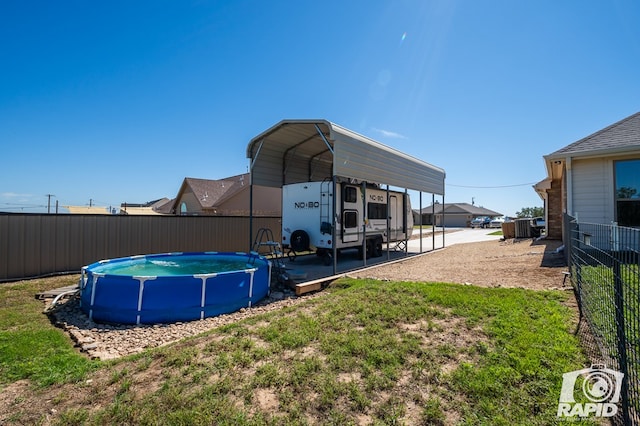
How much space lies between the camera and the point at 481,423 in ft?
7.61

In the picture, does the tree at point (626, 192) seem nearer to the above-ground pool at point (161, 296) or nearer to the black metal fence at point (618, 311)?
the black metal fence at point (618, 311)

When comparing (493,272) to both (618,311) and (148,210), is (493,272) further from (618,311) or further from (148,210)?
(148,210)

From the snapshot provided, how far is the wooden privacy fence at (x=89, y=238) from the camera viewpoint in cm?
857

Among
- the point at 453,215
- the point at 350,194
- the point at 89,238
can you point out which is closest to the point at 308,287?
the point at 350,194

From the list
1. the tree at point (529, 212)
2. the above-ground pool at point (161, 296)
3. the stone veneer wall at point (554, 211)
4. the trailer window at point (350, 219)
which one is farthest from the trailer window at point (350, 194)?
the tree at point (529, 212)

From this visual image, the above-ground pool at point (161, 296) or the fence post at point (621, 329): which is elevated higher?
the fence post at point (621, 329)

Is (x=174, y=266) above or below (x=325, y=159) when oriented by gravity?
below

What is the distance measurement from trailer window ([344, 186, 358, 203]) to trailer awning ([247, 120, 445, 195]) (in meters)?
0.89

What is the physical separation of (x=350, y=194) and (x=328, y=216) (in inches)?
47.6

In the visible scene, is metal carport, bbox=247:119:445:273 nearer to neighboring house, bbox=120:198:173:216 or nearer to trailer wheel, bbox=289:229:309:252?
trailer wheel, bbox=289:229:309:252

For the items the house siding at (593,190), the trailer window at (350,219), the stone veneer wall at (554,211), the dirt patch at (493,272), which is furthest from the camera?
the stone veneer wall at (554,211)

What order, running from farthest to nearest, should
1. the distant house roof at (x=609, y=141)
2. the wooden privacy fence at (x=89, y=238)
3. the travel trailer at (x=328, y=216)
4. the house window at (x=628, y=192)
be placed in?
the travel trailer at (x=328, y=216), the house window at (x=628, y=192), the distant house roof at (x=609, y=141), the wooden privacy fence at (x=89, y=238)

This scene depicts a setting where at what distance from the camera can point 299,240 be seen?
1030 cm

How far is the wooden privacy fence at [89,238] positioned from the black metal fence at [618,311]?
11.9m
